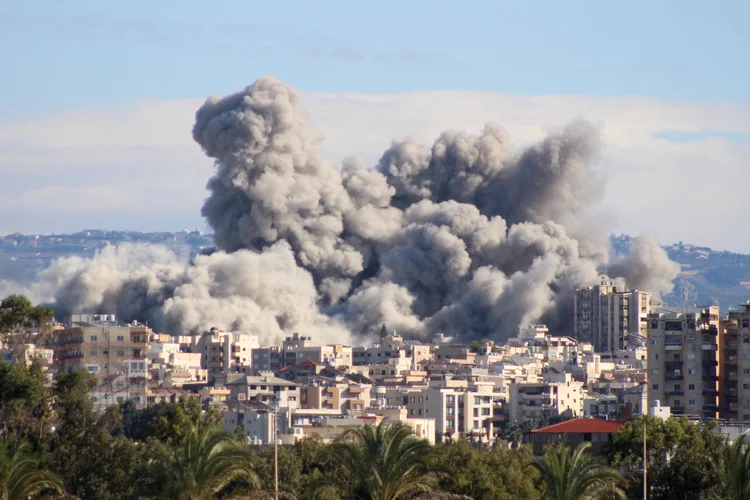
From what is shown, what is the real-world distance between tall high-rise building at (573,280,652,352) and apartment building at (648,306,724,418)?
130 ft

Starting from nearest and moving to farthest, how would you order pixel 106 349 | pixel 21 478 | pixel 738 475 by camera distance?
1. pixel 738 475
2. pixel 21 478
3. pixel 106 349


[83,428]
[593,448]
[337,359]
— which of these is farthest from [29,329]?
[337,359]

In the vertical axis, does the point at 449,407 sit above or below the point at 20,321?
below

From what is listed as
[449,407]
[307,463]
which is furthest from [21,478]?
[449,407]

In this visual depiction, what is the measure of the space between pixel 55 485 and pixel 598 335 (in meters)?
80.7

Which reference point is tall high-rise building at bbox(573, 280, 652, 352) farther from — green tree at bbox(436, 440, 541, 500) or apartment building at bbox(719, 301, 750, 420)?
green tree at bbox(436, 440, 541, 500)

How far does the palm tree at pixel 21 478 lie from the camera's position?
3425 cm

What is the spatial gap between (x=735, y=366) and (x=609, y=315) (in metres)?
43.9

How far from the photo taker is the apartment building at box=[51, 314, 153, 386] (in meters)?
82.9

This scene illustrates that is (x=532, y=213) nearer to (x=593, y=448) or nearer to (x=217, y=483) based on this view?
(x=593, y=448)

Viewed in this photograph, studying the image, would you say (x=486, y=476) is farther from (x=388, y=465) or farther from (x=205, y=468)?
(x=205, y=468)

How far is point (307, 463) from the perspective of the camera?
134 feet

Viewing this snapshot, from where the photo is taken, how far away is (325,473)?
128ft

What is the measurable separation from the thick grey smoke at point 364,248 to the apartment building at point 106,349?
14350 millimetres
